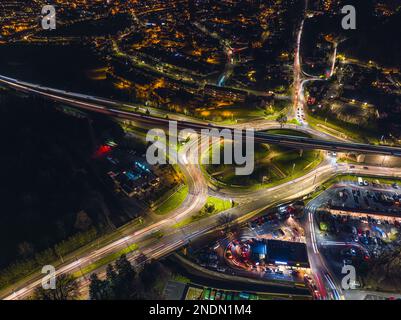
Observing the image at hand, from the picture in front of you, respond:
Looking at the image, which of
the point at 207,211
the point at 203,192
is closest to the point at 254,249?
the point at 207,211

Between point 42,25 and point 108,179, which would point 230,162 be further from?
point 42,25

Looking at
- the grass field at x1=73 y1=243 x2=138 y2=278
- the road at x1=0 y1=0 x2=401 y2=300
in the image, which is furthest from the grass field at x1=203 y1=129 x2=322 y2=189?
the grass field at x1=73 y1=243 x2=138 y2=278

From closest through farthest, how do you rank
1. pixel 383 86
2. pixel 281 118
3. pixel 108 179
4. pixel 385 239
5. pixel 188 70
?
pixel 385 239, pixel 108 179, pixel 281 118, pixel 383 86, pixel 188 70

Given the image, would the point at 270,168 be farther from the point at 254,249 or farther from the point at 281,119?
the point at 254,249

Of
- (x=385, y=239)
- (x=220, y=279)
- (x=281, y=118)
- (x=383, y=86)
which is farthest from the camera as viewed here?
(x=383, y=86)

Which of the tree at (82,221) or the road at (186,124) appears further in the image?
the road at (186,124)

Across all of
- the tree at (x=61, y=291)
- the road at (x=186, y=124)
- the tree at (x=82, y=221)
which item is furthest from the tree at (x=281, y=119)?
the tree at (x=61, y=291)

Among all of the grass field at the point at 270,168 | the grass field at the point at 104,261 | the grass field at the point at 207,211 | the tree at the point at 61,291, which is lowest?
the tree at the point at 61,291

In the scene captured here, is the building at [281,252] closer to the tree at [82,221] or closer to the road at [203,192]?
the road at [203,192]

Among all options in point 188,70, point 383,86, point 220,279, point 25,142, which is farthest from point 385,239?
point 188,70
